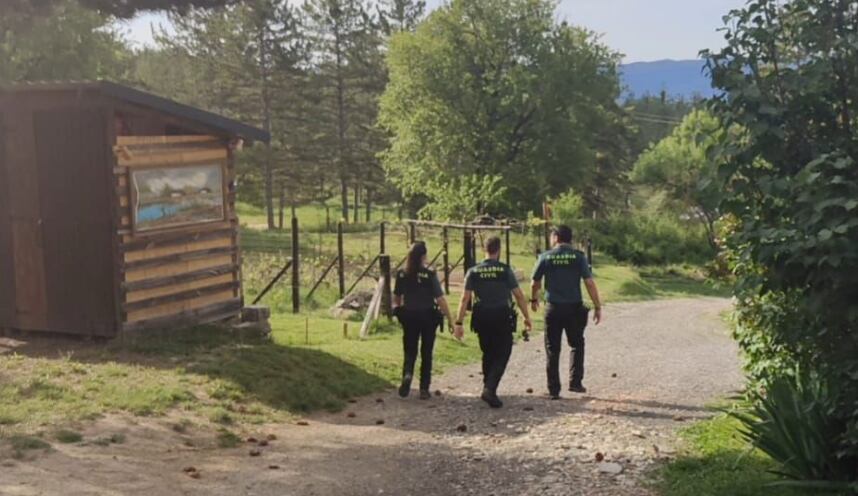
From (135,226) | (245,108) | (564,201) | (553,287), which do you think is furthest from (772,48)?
(245,108)

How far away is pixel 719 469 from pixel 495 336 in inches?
137

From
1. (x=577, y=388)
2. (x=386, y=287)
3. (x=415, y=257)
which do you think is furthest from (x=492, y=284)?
(x=386, y=287)

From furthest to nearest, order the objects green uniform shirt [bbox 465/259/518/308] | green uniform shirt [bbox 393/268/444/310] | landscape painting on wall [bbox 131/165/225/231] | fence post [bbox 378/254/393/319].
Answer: fence post [bbox 378/254/393/319], landscape painting on wall [bbox 131/165/225/231], green uniform shirt [bbox 393/268/444/310], green uniform shirt [bbox 465/259/518/308]

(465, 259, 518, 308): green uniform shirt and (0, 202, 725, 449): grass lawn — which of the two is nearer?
(0, 202, 725, 449): grass lawn

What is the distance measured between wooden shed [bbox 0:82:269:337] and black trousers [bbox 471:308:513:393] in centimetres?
455

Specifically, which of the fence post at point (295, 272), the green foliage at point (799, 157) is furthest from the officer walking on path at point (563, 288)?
the fence post at point (295, 272)

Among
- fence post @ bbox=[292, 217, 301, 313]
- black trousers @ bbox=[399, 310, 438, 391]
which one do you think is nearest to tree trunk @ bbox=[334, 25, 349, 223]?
fence post @ bbox=[292, 217, 301, 313]

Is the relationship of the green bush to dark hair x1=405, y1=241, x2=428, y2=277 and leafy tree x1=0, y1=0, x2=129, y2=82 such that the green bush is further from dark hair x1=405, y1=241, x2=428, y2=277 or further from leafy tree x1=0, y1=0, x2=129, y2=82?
dark hair x1=405, y1=241, x2=428, y2=277

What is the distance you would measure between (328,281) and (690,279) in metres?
28.2

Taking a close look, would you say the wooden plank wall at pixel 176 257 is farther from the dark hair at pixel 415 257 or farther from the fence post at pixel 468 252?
the fence post at pixel 468 252

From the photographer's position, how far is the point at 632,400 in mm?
10688

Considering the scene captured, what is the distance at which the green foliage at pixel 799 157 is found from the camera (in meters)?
5.64

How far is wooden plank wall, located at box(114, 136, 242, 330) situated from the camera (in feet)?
38.5

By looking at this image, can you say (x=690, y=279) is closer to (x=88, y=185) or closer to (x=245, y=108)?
(x=245, y=108)
